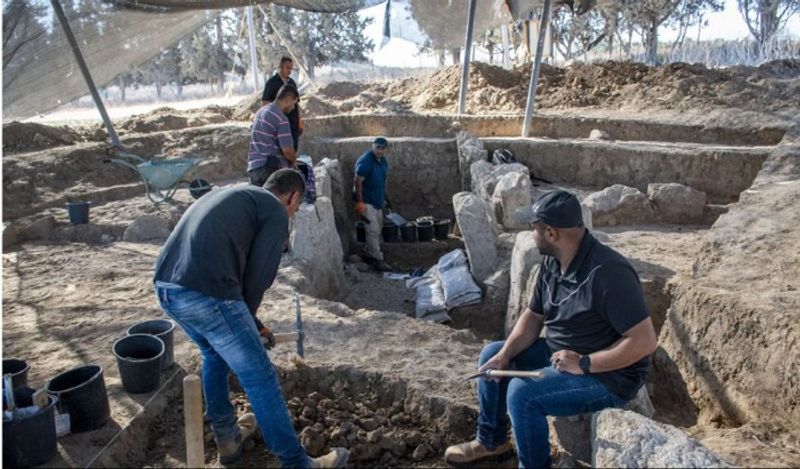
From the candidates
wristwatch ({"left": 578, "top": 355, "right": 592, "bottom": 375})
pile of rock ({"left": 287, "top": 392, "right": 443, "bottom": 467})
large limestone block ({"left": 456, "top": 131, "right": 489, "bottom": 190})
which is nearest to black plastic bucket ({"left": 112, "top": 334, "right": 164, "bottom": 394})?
pile of rock ({"left": 287, "top": 392, "right": 443, "bottom": 467})

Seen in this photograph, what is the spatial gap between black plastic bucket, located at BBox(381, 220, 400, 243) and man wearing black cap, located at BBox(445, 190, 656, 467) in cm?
702

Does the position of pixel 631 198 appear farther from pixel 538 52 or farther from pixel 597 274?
pixel 597 274

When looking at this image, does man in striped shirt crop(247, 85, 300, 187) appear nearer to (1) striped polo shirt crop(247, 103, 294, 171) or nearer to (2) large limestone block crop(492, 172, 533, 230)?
(1) striped polo shirt crop(247, 103, 294, 171)

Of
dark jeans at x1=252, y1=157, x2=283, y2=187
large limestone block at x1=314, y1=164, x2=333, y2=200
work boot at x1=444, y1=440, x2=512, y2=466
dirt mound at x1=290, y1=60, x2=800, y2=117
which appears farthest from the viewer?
dirt mound at x1=290, y1=60, x2=800, y2=117

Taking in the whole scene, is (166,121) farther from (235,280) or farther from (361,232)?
(235,280)

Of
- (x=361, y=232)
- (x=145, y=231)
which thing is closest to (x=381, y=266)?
(x=361, y=232)

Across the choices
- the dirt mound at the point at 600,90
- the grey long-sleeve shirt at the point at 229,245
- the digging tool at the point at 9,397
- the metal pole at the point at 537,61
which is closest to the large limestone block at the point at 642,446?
the grey long-sleeve shirt at the point at 229,245

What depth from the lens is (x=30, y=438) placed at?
3076mm

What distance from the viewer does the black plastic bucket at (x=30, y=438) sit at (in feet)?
9.94

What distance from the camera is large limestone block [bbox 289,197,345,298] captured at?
7.03 m

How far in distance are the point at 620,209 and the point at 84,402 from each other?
661 centimetres

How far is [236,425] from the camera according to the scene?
3449mm

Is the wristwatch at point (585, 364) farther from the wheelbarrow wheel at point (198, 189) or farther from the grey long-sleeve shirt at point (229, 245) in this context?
the wheelbarrow wheel at point (198, 189)

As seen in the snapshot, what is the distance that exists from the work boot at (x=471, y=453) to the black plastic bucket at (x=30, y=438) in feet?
6.82
